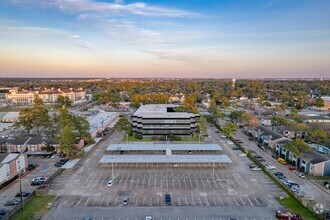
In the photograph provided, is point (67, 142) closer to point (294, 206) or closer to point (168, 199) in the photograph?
point (168, 199)

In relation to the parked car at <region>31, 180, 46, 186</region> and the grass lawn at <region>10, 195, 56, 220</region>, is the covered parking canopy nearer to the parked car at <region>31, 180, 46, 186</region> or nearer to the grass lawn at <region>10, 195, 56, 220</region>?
the parked car at <region>31, 180, 46, 186</region>

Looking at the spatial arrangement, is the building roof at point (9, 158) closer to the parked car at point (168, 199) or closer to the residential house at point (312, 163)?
the parked car at point (168, 199)

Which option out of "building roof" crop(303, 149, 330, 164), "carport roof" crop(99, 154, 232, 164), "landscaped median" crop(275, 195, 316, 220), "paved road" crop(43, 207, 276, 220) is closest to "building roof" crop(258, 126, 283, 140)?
"building roof" crop(303, 149, 330, 164)

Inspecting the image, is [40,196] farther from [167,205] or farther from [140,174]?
[167,205]

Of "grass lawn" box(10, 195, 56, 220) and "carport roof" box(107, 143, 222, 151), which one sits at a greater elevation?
"carport roof" box(107, 143, 222, 151)

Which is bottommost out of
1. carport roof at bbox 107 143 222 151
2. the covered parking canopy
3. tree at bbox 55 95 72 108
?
the covered parking canopy

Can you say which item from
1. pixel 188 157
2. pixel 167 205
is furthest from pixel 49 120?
pixel 167 205

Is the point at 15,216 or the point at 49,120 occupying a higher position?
the point at 49,120
